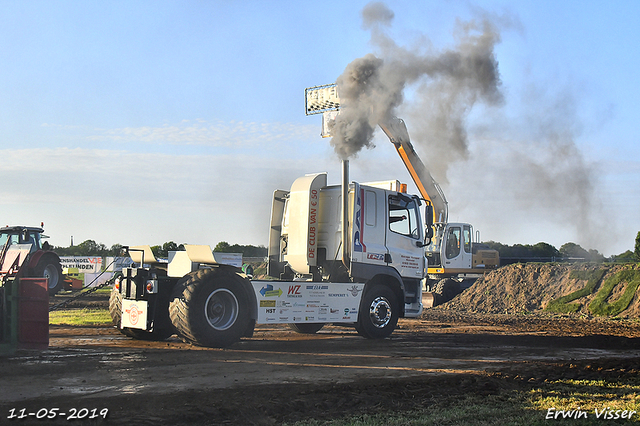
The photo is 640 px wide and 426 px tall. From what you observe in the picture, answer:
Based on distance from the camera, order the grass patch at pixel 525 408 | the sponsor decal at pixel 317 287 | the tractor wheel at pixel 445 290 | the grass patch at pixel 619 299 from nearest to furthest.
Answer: the grass patch at pixel 525 408
the sponsor decal at pixel 317 287
the grass patch at pixel 619 299
the tractor wheel at pixel 445 290

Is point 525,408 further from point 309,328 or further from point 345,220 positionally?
point 309,328

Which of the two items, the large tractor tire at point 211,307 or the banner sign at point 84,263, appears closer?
the large tractor tire at point 211,307

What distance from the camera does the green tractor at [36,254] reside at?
24.4 meters

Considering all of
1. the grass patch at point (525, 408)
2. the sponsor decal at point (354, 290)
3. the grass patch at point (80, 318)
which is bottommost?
the grass patch at point (80, 318)

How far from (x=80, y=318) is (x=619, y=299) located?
17.7 m

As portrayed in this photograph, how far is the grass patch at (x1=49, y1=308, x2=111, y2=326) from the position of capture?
1697cm

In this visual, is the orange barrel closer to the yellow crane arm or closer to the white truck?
the white truck

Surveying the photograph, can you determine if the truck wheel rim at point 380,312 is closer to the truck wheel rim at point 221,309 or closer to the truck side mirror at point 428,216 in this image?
the truck side mirror at point 428,216

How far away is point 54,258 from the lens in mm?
25500

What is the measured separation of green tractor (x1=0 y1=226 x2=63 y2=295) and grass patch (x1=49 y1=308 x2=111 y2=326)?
479 cm

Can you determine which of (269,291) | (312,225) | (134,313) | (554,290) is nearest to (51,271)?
(134,313)

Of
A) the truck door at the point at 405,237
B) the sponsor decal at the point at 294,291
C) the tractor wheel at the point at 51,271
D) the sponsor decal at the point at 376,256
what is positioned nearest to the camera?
the sponsor decal at the point at 294,291

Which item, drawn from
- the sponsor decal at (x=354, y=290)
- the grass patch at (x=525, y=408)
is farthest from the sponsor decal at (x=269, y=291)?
the grass patch at (x=525, y=408)

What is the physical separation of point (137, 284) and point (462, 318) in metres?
12.9
